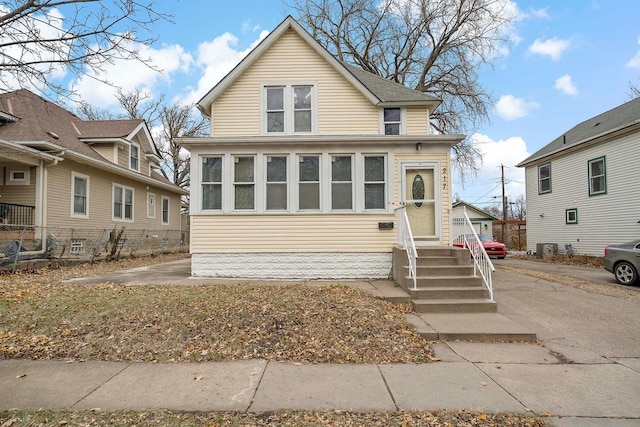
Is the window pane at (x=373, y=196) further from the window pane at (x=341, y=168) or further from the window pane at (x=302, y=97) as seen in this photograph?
the window pane at (x=302, y=97)

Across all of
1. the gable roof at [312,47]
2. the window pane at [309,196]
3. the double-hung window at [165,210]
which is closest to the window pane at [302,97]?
the gable roof at [312,47]

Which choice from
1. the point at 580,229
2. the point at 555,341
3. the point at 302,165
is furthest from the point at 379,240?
the point at 580,229

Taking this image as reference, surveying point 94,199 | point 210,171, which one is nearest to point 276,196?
point 210,171

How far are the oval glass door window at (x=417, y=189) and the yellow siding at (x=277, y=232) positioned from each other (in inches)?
37.2

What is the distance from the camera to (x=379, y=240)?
9250mm

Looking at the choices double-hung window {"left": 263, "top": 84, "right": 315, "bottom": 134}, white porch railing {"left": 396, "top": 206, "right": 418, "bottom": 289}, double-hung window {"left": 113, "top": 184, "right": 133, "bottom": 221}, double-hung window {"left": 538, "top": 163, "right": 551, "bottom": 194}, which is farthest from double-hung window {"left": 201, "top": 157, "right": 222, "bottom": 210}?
double-hung window {"left": 538, "top": 163, "right": 551, "bottom": 194}

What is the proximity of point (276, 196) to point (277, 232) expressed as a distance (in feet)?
3.24

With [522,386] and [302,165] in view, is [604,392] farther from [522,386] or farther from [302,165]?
[302,165]

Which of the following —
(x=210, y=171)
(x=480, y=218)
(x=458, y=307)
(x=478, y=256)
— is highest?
(x=210, y=171)

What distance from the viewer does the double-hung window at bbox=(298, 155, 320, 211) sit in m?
9.41

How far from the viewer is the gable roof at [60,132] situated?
1191 centimetres

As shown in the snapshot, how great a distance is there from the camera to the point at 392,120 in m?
10.8

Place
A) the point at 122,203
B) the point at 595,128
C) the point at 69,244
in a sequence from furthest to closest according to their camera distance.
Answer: the point at 122,203 < the point at 595,128 < the point at 69,244

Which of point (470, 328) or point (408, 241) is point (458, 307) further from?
point (408, 241)
